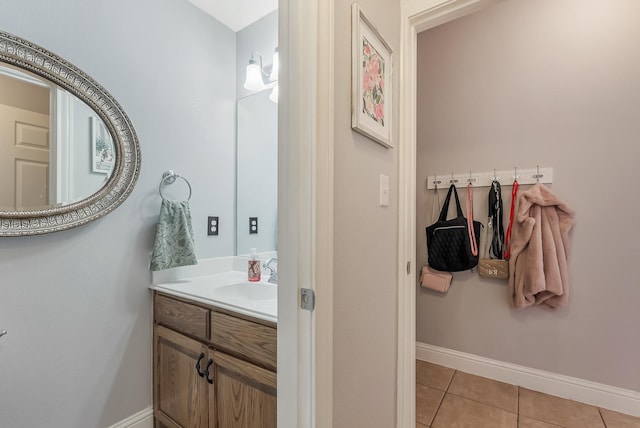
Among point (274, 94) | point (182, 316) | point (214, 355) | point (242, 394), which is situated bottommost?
point (242, 394)

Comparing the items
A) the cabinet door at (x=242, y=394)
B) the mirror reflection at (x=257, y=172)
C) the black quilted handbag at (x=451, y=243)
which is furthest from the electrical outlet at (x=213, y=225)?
the black quilted handbag at (x=451, y=243)

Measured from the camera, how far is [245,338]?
1.12 metres

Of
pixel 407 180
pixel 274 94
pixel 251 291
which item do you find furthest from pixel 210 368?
pixel 274 94

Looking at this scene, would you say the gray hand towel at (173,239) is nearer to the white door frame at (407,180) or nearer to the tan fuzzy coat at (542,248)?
the white door frame at (407,180)

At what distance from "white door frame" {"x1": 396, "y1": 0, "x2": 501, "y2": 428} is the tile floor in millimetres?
531

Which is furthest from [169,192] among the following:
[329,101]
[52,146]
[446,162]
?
[446,162]

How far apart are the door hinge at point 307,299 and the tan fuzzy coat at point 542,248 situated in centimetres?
170

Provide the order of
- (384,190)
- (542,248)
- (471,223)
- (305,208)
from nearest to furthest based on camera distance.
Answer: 1. (305,208)
2. (384,190)
3. (542,248)
4. (471,223)

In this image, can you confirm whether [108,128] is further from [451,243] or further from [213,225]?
[451,243]

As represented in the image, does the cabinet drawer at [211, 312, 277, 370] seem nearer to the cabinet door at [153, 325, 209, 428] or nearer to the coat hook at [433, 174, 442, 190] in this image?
the cabinet door at [153, 325, 209, 428]

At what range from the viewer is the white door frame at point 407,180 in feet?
4.03

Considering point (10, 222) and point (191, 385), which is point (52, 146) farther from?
point (191, 385)

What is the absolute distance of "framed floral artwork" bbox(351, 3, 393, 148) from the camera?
89cm

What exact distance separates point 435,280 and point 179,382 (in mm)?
1768
